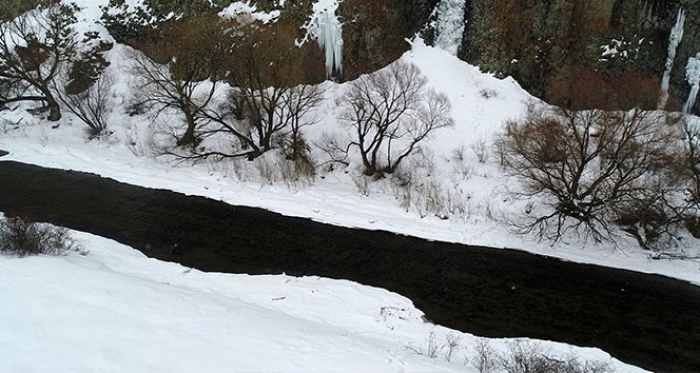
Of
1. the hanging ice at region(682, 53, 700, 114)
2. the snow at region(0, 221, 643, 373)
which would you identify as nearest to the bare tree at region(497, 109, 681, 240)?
the hanging ice at region(682, 53, 700, 114)

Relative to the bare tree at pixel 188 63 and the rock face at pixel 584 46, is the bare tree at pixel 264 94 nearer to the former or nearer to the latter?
the bare tree at pixel 188 63

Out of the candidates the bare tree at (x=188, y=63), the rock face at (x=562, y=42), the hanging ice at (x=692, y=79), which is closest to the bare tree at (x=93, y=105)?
the bare tree at (x=188, y=63)

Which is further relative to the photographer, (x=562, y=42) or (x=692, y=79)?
(x=562, y=42)

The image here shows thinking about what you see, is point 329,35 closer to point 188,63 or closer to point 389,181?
point 188,63

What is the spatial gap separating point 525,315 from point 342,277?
591 cm

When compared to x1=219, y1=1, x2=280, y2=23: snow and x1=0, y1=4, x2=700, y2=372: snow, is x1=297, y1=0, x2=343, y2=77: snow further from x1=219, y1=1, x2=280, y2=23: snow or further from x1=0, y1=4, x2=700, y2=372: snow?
x1=219, y1=1, x2=280, y2=23: snow

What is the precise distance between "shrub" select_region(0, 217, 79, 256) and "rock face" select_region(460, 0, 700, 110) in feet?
66.2

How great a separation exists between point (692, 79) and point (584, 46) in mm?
4885

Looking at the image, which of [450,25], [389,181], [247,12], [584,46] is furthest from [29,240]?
[584,46]

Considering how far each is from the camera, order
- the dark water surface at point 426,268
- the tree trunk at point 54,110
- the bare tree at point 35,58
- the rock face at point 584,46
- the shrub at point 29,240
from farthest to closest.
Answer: the tree trunk at point 54,110
the bare tree at point 35,58
the rock face at point 584,46
the shrub at point 29,240
the dark water surface at point 426,268

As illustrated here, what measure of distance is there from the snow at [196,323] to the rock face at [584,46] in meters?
12.9

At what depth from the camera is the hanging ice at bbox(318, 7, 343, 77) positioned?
25.9 metres

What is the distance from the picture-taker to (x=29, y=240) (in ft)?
41.2

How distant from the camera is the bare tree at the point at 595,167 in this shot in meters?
15.4
